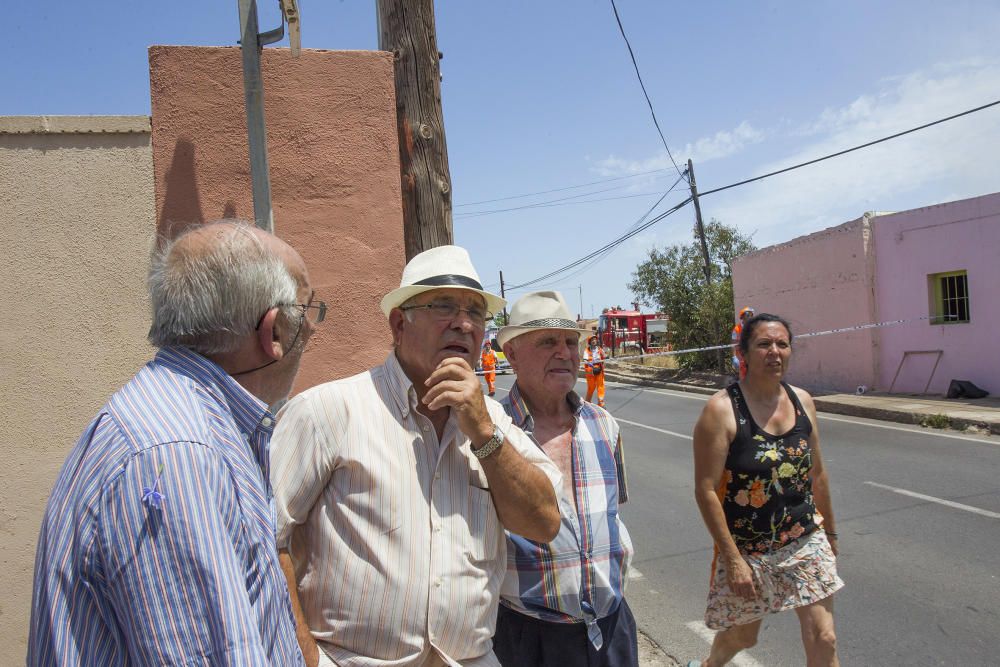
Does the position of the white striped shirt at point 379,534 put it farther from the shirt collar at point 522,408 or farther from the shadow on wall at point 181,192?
the shadow on wall at point 181,192

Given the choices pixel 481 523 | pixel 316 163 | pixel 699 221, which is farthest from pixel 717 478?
pixel 699 221

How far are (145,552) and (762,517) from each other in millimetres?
2845

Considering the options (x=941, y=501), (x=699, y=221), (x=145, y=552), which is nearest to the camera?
(x=145, y=552)

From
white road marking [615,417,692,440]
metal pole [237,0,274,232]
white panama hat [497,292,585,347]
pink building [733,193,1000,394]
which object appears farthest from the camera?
pink building [733,193,1000,394]

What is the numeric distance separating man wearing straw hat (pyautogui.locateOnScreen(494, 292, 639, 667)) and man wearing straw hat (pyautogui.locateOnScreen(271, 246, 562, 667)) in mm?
385

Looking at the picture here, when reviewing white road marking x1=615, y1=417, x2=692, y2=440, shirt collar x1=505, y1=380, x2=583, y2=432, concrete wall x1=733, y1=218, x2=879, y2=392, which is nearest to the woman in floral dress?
shirt collar x1=505, y1=380, x2=583, y2=432

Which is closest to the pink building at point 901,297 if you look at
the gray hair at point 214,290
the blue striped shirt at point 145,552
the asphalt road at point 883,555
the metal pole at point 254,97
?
the asphalt road at point 883,555

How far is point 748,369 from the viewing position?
11.3 ft

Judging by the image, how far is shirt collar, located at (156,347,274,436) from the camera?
1.32m

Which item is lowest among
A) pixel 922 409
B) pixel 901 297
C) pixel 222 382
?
pixel 922 409

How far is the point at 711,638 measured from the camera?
4.09 metres

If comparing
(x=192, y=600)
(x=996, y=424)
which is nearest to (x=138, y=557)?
(x=192, y=600)

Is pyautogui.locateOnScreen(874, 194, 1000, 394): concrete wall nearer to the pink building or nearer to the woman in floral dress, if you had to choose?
the pink building

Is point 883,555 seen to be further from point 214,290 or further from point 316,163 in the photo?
point 214,290
